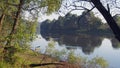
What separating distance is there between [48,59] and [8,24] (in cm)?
475

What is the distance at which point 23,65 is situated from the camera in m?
12.9

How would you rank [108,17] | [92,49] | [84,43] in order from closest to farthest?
[108,17] → [92,49] → [84,43]

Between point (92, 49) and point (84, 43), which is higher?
point (92, 49)

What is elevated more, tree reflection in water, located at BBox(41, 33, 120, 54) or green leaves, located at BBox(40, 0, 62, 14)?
green leaves, located at BBox(40, 0, 62, 14)

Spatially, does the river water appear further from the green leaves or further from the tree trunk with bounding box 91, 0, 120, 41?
the tree trunk with bounding box 91, 0, 120, 41

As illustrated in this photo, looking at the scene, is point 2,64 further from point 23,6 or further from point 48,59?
point 48,59

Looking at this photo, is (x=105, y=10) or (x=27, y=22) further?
(x=27, y=22)

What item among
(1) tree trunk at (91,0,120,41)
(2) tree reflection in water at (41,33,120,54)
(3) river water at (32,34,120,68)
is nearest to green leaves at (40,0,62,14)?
(3) river water at (32,34,120,68)

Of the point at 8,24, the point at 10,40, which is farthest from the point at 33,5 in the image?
the point at 10,40

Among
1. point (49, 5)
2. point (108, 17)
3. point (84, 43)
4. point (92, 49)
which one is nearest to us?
point (108, 17)

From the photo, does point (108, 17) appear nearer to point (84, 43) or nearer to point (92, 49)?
point (92, 49)

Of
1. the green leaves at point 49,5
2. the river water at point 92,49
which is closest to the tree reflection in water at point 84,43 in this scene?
the river water at point 92,49

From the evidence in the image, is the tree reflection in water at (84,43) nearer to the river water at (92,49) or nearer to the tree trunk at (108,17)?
the river water at (92,49)

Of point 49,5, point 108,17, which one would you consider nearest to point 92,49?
point 49,5
